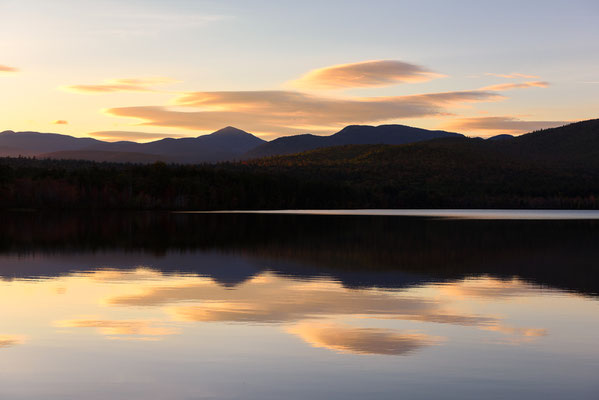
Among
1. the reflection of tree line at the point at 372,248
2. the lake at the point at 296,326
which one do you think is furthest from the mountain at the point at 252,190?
the lake at the point at 296,326

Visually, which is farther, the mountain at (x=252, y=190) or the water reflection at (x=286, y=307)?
the mountain at (x=252, y=190)

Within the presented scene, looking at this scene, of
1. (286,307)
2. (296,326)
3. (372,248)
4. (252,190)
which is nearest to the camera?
(296,326)

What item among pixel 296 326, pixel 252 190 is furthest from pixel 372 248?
pixel 252 190

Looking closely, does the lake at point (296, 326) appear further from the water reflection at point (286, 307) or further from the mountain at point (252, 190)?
the mountain at point (252, 190)

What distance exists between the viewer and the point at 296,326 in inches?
806

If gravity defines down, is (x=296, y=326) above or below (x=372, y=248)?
above

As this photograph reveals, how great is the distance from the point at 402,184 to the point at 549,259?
503ft

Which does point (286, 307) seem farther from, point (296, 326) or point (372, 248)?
point (372, 248)

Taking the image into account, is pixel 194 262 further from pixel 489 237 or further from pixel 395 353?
pixel 489 237

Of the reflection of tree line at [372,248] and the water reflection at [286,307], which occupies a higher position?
the water reflection at [286,307]

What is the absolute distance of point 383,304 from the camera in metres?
24.5

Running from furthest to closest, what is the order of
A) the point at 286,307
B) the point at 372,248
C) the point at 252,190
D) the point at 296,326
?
the point at 252,190 → the point at 372,248 → the point at 286,307 → the point at 296,326

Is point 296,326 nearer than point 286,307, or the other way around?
point 296,326

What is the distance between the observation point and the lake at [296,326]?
1457 cm
